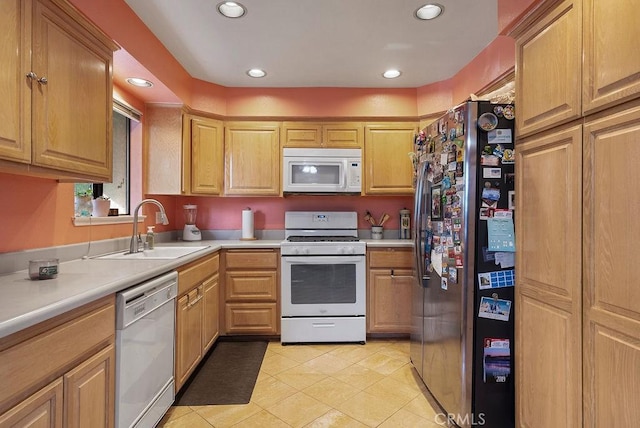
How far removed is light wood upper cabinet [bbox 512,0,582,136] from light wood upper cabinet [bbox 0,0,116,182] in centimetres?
208

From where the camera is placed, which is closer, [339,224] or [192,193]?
[192,193]

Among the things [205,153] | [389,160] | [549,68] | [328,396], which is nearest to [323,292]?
[328,396]

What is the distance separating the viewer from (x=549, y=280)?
1310 mm

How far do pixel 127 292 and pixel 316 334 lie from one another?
1.82 metres

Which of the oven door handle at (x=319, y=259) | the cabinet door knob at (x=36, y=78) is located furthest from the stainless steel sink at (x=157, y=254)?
the cabinet door knob at (x=36, y=78)

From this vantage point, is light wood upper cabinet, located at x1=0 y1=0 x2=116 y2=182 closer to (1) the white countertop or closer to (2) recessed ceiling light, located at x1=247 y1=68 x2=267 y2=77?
(1) the white countertop

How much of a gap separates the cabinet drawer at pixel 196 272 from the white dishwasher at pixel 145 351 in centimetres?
11

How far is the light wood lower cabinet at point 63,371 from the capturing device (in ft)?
2.80

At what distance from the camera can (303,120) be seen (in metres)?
3.18

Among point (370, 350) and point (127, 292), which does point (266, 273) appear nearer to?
point (370, 350)

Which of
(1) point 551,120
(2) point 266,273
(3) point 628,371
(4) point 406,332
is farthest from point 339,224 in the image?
(3) point 628,371

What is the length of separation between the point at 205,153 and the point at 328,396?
7.67 ft

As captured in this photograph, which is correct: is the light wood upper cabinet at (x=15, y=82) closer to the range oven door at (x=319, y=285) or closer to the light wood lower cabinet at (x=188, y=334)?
the light wood lower cabinet at (x=188, y=334)

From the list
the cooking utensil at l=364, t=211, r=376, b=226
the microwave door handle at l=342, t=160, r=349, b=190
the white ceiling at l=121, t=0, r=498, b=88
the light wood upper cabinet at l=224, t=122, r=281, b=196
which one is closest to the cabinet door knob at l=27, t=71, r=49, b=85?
the white ceiling at l=121, t=0, r=498, b=88
